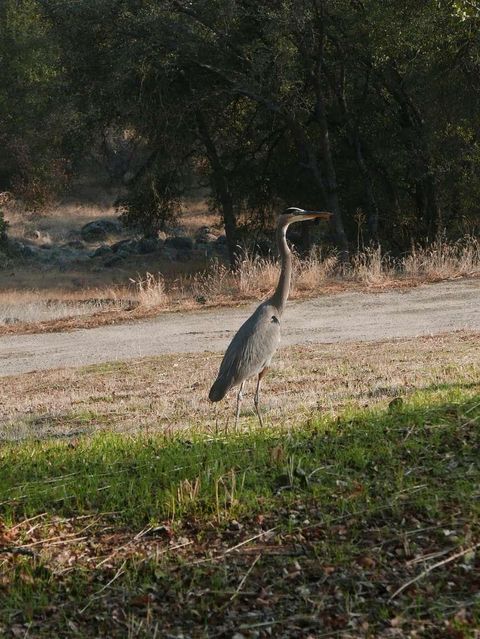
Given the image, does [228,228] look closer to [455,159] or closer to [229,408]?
[455,159]

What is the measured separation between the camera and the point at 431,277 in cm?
2375

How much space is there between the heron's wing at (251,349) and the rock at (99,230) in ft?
135

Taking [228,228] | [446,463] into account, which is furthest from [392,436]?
[228,228]

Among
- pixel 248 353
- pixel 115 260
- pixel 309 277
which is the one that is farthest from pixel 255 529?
pixel 115 260

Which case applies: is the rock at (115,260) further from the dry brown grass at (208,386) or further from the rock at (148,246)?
the dry brown grass at (208,386)

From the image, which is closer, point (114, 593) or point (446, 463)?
point (114, 593)

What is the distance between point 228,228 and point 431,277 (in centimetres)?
937

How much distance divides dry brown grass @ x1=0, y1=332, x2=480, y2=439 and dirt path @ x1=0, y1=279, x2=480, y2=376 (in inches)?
52.6

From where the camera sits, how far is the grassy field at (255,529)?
500 cm

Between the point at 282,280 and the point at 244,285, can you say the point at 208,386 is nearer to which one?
the point at 282,280

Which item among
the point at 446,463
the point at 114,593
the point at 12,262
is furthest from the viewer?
the point at 12,262

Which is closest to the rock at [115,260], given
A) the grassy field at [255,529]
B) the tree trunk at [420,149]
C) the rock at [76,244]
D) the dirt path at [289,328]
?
the rock at [76,244]

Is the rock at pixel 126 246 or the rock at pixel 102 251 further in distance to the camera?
the rock at pixel 102 251

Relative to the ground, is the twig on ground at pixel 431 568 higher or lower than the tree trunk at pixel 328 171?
lower
